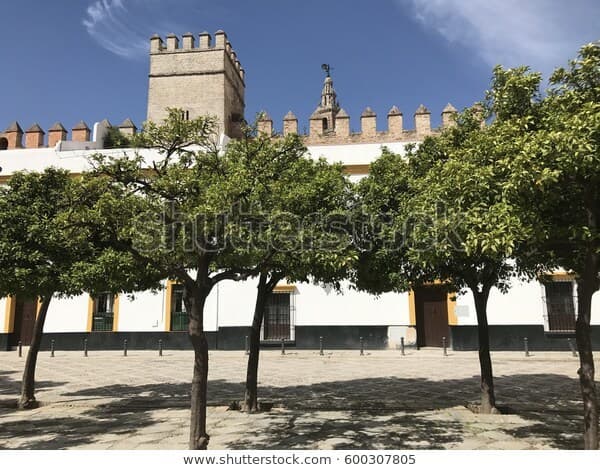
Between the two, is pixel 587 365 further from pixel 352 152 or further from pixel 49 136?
pixel 49 136

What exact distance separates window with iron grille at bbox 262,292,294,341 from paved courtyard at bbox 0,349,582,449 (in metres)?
2.96

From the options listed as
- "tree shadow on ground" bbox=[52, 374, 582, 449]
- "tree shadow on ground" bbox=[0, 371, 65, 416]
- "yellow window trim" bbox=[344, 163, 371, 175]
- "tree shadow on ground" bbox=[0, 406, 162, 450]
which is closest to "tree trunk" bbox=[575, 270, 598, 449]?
"tree shadow on ground" bbox=[52, 374, 582, 449]

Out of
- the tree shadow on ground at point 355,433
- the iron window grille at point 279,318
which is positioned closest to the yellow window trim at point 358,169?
the iron window grille at point 279,318

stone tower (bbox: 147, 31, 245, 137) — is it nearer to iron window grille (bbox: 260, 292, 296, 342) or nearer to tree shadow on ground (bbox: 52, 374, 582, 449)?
iron window grille (bbox: 260, 292, 296, 342)

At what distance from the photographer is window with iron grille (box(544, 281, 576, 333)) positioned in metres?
17.5

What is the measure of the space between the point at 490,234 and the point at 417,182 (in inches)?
128

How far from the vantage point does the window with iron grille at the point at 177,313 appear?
20.2 m

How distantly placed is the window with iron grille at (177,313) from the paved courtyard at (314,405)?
3658 millimetres

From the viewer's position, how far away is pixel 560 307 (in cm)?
1761

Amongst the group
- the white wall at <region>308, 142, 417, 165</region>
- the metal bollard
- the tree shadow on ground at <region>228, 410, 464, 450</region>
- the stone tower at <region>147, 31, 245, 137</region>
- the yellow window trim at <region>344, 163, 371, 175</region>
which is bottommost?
the tree shadow on ground at <region>228, 410, 464, 450</region>

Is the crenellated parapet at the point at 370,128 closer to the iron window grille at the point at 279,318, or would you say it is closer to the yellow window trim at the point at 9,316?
the iron window grille at the point at 279,318

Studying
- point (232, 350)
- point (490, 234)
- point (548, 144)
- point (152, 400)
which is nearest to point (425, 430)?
point (490, 234)

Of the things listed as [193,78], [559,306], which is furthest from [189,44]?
[559,306]

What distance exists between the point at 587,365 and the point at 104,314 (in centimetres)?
1937
